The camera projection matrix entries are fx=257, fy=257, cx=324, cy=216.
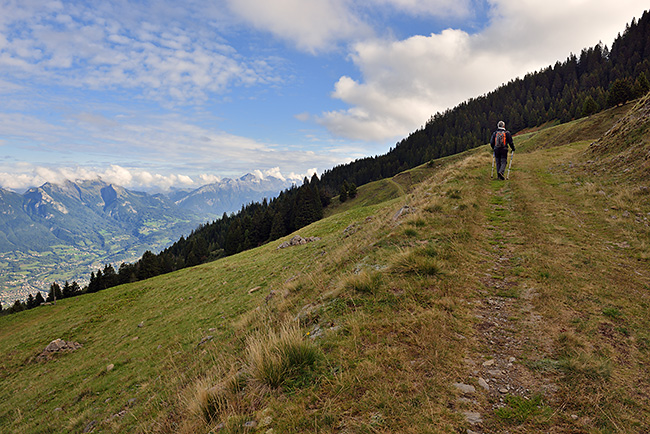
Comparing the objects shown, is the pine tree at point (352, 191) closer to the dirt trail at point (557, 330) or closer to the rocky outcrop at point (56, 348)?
the rocky outcrop at point (56, 348)

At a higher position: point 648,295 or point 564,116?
point 564,116

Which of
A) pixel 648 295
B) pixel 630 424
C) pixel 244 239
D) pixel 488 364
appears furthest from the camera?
pixel 244 239

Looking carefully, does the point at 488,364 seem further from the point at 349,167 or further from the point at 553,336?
the point at 349,167

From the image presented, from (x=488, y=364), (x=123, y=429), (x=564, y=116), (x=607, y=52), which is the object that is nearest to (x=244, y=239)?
(x=123, y=429)

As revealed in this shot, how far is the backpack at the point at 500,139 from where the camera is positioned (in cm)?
1833

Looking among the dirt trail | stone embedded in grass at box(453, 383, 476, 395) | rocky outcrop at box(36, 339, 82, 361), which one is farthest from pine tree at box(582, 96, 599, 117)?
rocky outcrop at box(36, 339, 82, 361)

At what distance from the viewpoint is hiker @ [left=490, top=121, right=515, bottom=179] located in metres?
18.2

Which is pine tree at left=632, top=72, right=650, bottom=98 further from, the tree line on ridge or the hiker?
the hiker

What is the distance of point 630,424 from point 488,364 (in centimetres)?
141

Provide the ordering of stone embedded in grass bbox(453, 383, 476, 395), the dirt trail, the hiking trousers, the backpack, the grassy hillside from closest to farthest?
the dirt trail, the grassy hillside, stone embedded in grass bbox(453, 383, 476, 395), the backpack, the hiking trousers

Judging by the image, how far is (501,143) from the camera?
60.5 feet

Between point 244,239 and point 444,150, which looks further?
point 444,150

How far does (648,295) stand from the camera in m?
5.68

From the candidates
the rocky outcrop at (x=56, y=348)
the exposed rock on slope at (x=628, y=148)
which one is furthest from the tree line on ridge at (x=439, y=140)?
the exposed rock on slope at (x=628, y=148)
